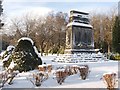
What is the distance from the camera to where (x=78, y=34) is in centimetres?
3216

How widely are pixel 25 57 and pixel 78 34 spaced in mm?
16509

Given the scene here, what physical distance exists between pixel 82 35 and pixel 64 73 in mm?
20722

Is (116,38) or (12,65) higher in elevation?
A: (12,65)

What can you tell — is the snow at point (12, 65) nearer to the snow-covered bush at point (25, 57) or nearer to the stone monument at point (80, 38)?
the snow-covered bush at point (25, 57)

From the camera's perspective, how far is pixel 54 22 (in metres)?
56.0

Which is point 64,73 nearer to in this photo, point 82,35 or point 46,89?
point 46,89

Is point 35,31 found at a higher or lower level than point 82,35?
lower

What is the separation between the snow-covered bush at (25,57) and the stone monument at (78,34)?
14.0 metres

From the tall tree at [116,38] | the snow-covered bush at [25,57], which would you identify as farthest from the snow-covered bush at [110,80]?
the tall tree at [116,38]

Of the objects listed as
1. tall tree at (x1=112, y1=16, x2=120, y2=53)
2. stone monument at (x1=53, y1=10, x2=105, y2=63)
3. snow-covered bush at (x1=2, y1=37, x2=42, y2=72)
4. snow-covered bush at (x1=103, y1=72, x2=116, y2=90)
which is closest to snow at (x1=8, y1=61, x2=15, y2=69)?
snow-covered bush at (x1=2, y1=37, x2=42, y2=72)

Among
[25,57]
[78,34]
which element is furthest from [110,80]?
[78,34]

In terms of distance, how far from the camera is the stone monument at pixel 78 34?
3158 centimetres

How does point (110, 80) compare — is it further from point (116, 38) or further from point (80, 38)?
point (116, 38)

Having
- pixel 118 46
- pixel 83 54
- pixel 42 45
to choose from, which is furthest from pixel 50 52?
pixel 83 54
